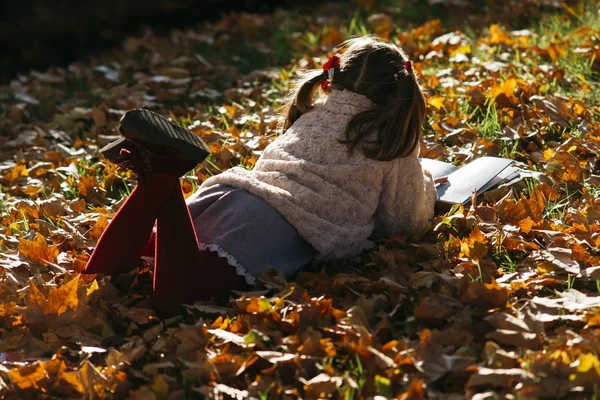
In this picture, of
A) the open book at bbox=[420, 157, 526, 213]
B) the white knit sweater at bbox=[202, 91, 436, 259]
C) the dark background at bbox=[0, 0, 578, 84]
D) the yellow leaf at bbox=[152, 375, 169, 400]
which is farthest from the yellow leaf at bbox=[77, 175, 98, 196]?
the dark background at bbox=[0, 0, 578, 84]

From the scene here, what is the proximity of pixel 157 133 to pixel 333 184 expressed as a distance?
0.69 m

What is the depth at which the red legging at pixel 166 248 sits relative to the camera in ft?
8.39

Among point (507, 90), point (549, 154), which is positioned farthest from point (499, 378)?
point (507, 90)

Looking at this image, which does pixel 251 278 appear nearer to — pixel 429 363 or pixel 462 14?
pixel 429 363

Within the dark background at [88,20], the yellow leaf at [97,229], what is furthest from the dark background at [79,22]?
the yellow leaf at [97,229]

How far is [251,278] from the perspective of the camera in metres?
2.72

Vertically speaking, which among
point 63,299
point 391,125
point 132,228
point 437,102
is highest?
point 391,125

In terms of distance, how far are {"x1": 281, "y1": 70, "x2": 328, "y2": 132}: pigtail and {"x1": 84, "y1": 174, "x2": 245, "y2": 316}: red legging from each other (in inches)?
28.9

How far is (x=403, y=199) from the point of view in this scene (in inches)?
117

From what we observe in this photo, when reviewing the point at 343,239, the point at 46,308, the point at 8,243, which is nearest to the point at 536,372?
the point at 343,239

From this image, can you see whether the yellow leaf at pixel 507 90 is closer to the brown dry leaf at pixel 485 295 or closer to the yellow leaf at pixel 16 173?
the brown dry leaf at pixel 485 295

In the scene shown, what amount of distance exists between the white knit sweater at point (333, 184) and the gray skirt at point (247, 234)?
1.5 inches

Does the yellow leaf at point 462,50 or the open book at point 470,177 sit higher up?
the yellow leaf at point 462,50

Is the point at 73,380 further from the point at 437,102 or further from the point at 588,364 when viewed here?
the point at 437,102
